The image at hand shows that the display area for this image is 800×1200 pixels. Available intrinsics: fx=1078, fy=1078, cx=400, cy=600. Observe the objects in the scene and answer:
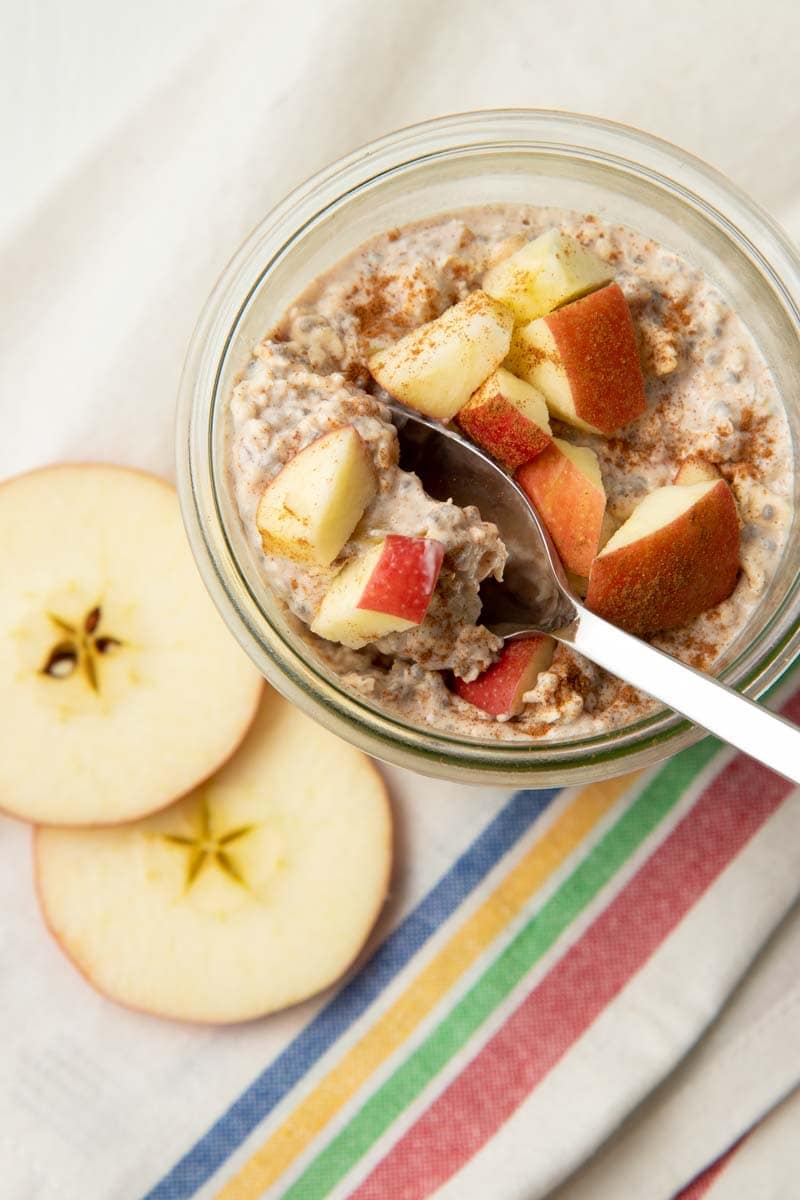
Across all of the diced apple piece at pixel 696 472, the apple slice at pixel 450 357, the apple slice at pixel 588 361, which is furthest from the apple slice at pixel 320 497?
the diced apple piece at pixel 696 472

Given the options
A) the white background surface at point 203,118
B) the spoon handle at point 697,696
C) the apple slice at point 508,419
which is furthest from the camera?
the white background surface at point 203,118

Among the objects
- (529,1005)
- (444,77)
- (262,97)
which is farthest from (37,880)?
(444,77)

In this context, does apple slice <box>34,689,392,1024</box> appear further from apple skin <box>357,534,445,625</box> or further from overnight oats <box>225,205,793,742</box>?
apple skin <box>357,534,445,625</box>

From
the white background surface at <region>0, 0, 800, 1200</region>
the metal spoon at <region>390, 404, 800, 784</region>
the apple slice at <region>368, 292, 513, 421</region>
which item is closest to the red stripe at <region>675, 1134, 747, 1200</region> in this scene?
the white background surface at <region>0, 0, 800, 1200</region>

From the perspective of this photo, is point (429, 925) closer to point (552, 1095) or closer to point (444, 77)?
point (552, 1095)

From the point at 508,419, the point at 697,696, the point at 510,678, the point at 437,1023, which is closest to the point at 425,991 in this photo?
the point at 437,1023

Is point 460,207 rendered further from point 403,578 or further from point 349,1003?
point 349,1003

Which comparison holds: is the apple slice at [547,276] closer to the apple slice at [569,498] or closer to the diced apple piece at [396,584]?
the apple slice at [569,498]
